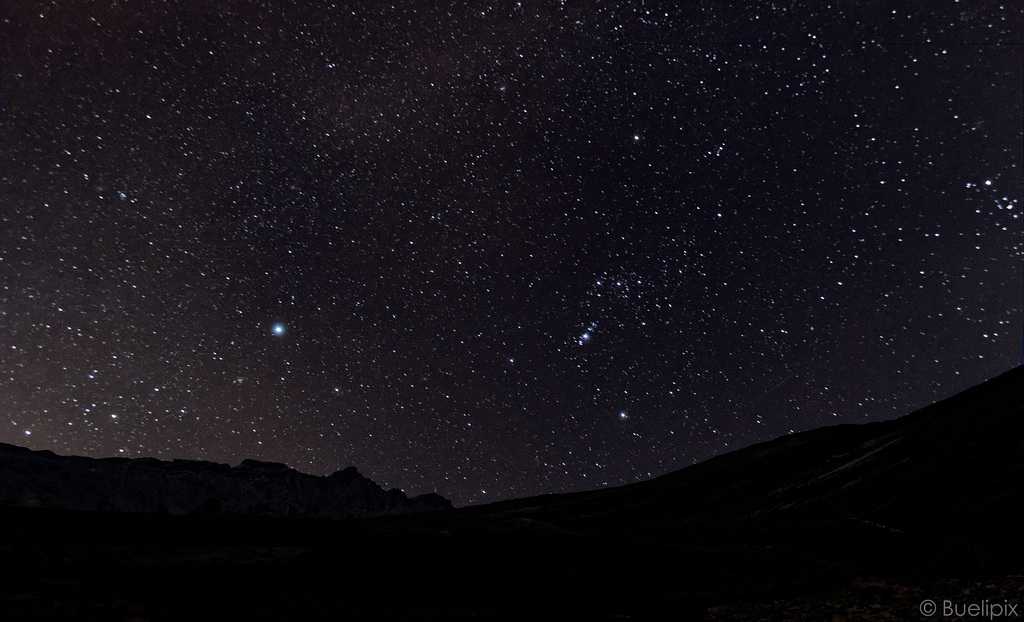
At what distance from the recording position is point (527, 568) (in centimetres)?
1428

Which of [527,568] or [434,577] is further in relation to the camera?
[527,568]

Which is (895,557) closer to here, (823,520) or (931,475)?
(823,520)

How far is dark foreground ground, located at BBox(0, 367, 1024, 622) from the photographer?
34.6ft

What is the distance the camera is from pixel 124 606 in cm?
1007

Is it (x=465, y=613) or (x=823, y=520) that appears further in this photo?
(x=823, y=520)

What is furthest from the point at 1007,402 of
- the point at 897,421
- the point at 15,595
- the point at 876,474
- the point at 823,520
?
the point at 15,595

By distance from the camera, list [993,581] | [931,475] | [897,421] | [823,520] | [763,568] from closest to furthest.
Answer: [993,581]
[763,568]
[823,520]
[931,475]
[897,421]

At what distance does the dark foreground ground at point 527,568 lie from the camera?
1055cm

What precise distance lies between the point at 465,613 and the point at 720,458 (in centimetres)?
4805

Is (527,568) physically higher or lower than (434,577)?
lower

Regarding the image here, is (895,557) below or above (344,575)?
below

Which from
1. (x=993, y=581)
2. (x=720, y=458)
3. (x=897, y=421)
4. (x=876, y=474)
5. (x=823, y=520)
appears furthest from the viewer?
(x=720, y=458)

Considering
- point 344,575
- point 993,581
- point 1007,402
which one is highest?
point 1007,402

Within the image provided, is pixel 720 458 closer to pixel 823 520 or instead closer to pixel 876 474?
pixel 876 474
